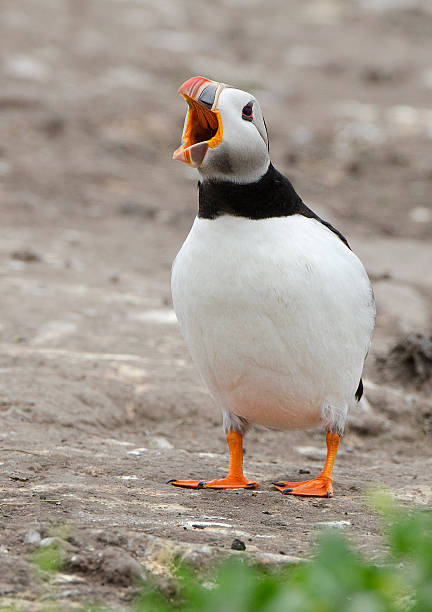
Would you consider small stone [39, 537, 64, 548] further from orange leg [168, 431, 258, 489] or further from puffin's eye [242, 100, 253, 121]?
puffin's eye [242, 100, 253, 121]

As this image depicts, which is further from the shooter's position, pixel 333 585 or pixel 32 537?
pixel 32 537

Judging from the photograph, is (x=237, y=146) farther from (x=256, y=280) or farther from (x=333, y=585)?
(x=333, y=585)

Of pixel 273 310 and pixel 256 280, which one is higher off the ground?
pixel 256 280

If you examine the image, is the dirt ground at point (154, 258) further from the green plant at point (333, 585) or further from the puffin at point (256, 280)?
the green plant at point (333, 585)

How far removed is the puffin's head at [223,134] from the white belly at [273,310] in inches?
9.4

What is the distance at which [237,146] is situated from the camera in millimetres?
4195

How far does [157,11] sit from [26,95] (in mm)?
5632

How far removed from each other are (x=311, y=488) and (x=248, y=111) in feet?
5.85

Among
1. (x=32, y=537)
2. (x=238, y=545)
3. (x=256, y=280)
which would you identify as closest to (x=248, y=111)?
(x=256, y=280)

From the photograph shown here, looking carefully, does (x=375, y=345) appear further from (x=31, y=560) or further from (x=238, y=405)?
(x=31, y=560)

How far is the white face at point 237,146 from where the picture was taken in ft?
13.7

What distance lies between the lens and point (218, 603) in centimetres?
232

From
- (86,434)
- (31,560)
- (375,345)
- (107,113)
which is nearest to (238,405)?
(86,434)

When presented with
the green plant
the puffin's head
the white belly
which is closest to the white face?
the puffin's head
